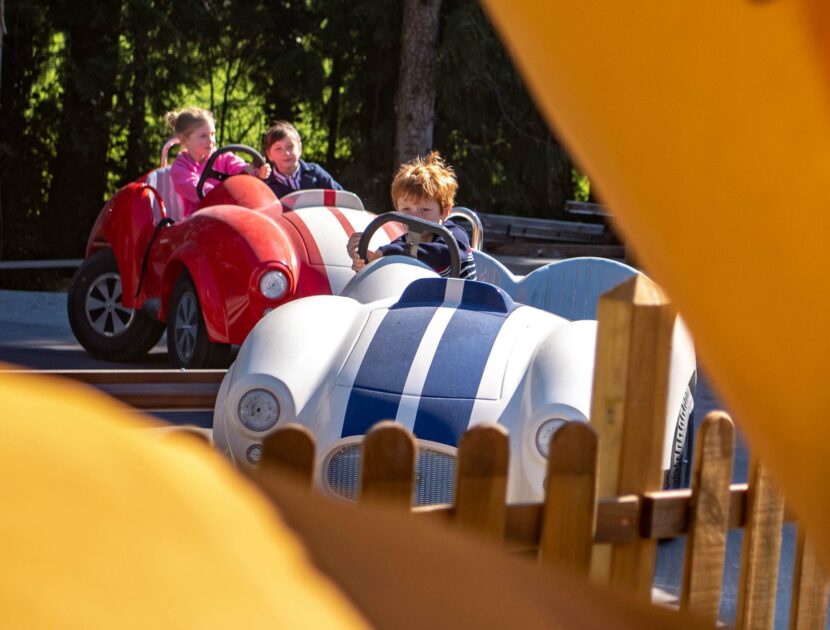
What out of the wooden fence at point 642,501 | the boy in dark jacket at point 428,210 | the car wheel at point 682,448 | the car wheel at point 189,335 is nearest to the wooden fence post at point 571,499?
the wooden fence at point 642,501

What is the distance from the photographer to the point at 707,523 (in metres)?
1.97

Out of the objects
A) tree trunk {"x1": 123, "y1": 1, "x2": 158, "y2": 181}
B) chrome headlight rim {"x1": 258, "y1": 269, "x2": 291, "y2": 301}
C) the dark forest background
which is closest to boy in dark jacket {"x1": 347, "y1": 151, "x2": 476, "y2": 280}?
chrome headlight rim {"x1": 258, "y1": 269, "x2": 291, "y2": 301}

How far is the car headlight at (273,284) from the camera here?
4.88 meters

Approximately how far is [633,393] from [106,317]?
514 cm

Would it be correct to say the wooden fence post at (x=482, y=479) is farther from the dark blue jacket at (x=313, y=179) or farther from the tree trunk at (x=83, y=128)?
the tree trunk at (x=83, y=128)

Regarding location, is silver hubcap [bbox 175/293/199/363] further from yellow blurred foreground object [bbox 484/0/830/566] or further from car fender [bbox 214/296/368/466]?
yellow blurred foreground object [bbox 484/0/830/566]

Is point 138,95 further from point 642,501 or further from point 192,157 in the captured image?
point 642,501

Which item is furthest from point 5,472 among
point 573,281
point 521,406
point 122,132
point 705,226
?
point 122,132

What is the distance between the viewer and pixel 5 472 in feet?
1.01

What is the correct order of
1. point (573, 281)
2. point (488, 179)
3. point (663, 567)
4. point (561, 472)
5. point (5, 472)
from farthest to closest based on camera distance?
point (488, 179)
point (573, 281)
point (663, 567)
point (561, 472)
point (5, 472)

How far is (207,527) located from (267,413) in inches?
99.0

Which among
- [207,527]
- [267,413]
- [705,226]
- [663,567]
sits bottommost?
[663,567]

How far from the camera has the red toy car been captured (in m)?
4.96

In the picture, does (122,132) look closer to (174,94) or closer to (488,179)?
(174,94)
